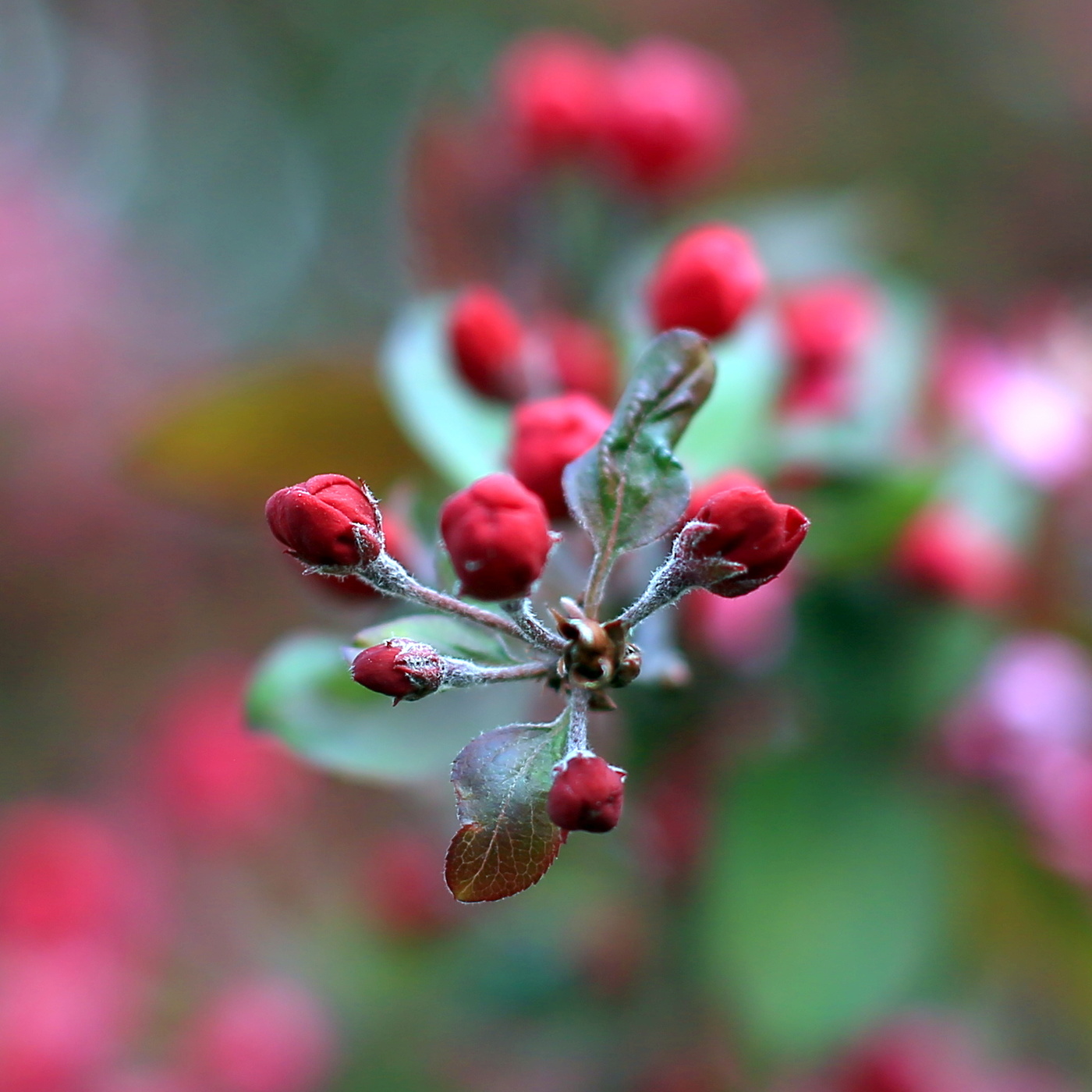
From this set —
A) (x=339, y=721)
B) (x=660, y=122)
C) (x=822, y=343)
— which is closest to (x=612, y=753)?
(x=339, y=721)

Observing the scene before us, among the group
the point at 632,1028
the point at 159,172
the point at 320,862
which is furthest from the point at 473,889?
the point at 159,172

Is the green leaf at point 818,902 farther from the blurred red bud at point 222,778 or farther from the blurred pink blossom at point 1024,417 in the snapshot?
the blurred red bud at point 222,778

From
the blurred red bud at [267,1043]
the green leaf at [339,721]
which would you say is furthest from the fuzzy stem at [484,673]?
the blurred red bud at [267,1043]

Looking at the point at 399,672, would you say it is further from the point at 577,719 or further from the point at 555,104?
the point at 555,104

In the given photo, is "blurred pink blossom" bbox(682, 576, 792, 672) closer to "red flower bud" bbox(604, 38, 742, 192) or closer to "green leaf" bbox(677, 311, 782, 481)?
"green leaf" bbox(677, 311, 782, 481)

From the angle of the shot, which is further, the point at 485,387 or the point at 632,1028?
the point at 632,1028

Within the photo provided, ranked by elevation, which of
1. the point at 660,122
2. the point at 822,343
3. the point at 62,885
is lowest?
the point at 62,885

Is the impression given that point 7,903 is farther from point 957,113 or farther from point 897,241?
point 957,113
